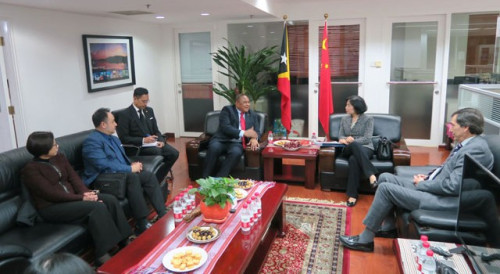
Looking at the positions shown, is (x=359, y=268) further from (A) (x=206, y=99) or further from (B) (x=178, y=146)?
(A) (x=206, y=99)

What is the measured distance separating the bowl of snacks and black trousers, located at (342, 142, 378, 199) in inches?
87.0

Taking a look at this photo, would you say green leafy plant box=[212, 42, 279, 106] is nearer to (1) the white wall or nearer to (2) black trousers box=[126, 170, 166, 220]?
(1) the white wall

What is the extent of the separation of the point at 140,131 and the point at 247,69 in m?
2.31

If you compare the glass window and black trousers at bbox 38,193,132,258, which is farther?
the glass window

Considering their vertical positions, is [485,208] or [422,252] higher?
[485,208]

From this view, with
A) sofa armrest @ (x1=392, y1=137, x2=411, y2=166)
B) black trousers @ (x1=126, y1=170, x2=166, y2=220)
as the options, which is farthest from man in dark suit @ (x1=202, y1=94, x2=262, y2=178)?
sofa armrest @ (x1=392, y1=137, x2=411, y2=166)

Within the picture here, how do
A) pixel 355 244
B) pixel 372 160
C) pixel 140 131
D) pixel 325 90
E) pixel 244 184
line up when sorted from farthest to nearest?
pixel 325 90 < pixel 140 131 < pixel 372 160 < pixel 244 184 < pixel 355 244

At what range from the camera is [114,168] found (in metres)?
3.39

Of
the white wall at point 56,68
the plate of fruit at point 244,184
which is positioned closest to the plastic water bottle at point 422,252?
the plate of fruit at point 244,184

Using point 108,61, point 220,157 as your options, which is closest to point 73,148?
point 220,157

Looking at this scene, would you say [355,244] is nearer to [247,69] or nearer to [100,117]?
[100,117]

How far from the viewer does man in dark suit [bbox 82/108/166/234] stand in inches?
129

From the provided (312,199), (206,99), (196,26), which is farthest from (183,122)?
(312,199)

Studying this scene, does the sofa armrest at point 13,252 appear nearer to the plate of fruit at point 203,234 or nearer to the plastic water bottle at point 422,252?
the plate of fruit at point 203,234
